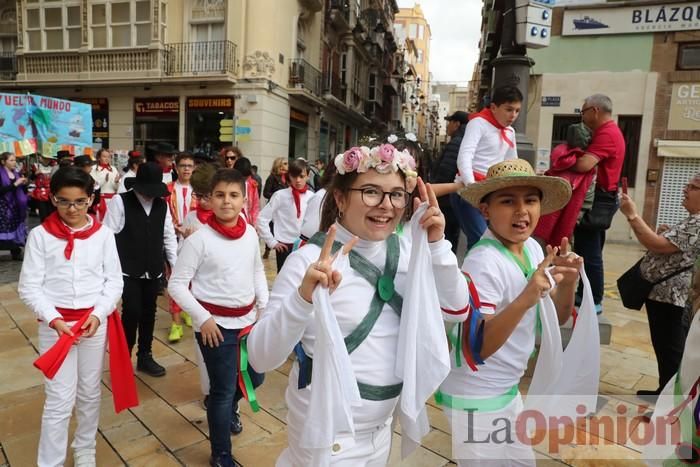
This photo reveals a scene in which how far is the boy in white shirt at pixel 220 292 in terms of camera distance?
261 cm

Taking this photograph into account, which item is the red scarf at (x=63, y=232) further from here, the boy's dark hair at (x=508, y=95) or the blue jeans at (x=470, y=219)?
the boy's dark hair at (x=508, y=95)

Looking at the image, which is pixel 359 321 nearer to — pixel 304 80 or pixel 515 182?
pixel 515 182

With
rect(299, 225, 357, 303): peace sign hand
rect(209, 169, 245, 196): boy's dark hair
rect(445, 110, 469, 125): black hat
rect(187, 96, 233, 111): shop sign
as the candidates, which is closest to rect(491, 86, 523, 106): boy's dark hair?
rect(445, 110, 469, 125): black hat

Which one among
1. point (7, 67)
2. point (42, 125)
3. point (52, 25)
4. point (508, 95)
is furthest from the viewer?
point (7, 67)

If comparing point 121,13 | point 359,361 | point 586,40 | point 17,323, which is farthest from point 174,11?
point 359,361

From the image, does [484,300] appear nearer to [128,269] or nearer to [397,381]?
[397,381]

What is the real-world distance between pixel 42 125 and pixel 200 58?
7.57m

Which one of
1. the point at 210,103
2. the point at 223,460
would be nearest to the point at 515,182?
the point at 223,460

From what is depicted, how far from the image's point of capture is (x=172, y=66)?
16.9m

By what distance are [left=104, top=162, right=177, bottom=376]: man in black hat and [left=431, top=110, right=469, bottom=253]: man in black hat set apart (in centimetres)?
239

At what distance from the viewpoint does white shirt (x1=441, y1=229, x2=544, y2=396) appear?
6.35 feet

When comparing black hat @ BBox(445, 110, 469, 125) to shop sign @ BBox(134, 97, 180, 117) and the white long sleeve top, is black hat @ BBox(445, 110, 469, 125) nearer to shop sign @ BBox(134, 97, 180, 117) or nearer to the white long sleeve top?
the white long sleeve top

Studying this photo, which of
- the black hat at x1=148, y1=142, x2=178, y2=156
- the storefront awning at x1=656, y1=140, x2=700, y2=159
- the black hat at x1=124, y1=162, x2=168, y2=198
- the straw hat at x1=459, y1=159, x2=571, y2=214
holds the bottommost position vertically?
the black hat at x1=124, y1=162, x2=168, y2=198

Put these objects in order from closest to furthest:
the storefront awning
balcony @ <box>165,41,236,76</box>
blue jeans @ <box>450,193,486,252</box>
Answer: blue jeans @ <box>450,193,486,252</box>, the storefront awning, balcony @ <box>165,41,236,76</box>
